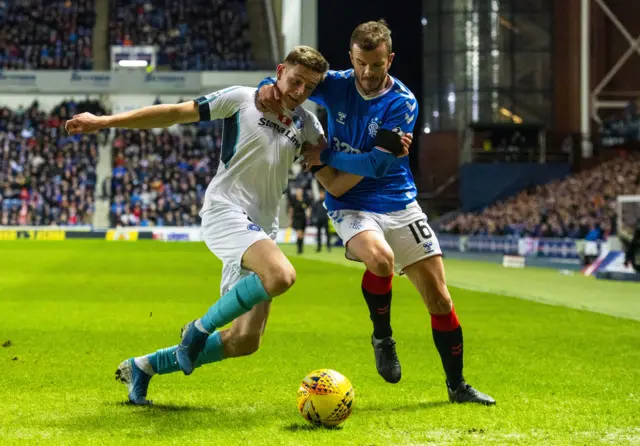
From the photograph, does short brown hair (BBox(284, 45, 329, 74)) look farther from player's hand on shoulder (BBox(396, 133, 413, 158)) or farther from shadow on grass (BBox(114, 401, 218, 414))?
shadow on grass (BBox(114, 401, 218, 414))

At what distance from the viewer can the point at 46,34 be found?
170ft

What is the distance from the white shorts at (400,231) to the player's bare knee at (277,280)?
3.08ft

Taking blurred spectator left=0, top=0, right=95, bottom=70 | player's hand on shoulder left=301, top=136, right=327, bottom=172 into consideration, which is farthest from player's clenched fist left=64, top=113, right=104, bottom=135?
blurred spectator left=0, top=0, right=95, bottom=70

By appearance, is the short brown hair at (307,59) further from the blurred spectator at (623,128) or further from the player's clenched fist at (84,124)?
the blurred spectator at (623,128)

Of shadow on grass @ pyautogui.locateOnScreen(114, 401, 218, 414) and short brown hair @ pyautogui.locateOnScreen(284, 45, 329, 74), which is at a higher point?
short brown hair @ pyautogui.locateOnScreen(284, 45, 329, 74)

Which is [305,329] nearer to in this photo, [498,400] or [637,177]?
[498,400]

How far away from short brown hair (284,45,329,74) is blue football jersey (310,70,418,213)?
446 mm

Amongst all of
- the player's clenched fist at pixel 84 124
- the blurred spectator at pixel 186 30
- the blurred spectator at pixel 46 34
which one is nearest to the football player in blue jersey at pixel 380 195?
the player's clenched fist at pixel 84 124

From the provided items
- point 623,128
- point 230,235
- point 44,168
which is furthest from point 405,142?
point 44,168

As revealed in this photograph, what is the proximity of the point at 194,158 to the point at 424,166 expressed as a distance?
41.4 feet

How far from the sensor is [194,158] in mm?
47719

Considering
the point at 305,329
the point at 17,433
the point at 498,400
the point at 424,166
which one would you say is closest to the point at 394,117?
the point at 498,400

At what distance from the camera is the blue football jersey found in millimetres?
6230

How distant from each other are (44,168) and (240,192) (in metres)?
42.9
